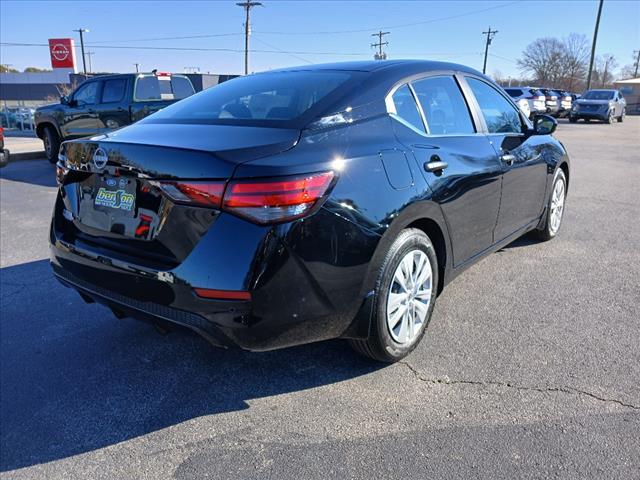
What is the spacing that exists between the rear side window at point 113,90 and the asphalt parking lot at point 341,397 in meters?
7.56

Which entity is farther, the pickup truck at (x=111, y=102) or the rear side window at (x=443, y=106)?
the pickup truck at (x=111, y=102)

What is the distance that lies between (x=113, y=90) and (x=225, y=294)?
1012 centimetres

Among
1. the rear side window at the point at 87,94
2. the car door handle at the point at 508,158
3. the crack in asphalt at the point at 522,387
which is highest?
the rear side window at the point at 87,94

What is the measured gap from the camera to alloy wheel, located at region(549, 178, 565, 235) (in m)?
5.15

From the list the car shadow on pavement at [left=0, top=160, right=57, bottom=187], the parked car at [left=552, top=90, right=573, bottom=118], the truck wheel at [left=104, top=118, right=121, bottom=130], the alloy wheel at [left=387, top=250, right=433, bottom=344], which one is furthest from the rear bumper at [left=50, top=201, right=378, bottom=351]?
the parked car at [left=552, top=90, right=573, bottom=118]

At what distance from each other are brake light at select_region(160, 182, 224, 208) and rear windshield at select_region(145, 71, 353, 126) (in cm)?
59

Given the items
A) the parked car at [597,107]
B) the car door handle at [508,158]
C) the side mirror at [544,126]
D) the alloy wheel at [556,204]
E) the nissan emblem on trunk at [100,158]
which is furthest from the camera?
the parked car at [597,107]

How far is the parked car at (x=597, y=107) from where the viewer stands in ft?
93.2

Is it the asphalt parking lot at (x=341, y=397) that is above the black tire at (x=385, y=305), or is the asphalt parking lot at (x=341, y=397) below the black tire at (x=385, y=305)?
below

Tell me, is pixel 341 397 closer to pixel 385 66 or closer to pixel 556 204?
pixel 385 66

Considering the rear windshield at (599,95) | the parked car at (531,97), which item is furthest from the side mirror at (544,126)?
the rear windshield at (599,95)

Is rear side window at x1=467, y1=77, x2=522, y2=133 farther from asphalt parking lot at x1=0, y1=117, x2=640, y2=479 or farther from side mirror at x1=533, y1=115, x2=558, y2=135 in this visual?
asphalt parking lot at x1=0, y1=117, x2=640, y2=479

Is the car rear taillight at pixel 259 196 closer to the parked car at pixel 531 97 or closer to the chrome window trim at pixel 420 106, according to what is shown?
the chrome window trim at pixel 420 106

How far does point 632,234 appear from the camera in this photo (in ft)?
18.7
